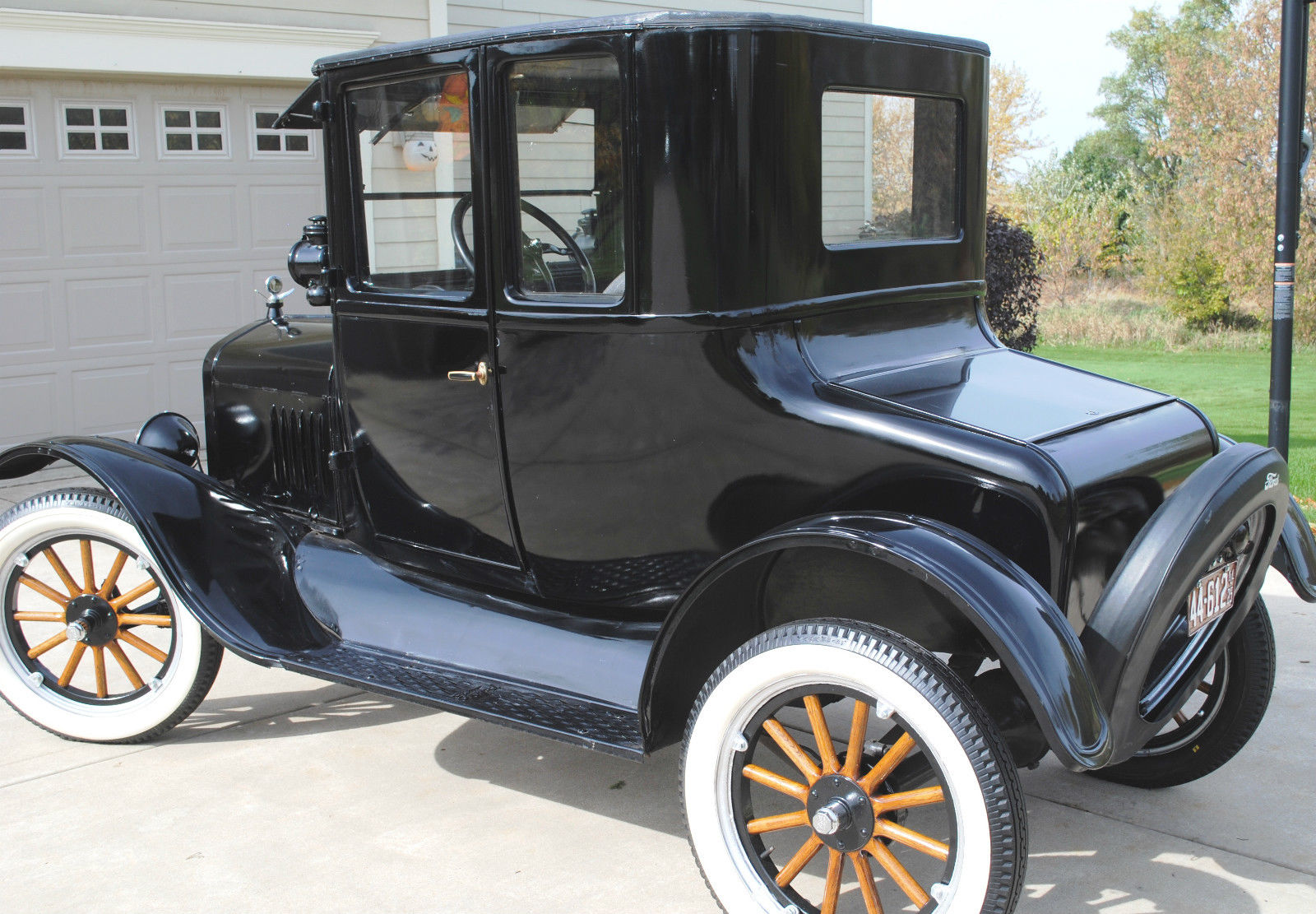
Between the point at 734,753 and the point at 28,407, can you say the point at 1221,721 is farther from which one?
the point at 28,407

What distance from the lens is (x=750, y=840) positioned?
252 cm

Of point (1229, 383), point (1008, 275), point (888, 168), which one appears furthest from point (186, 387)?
point (1229, 383)

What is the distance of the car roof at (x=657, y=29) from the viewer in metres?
2.66

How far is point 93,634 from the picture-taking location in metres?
3.61

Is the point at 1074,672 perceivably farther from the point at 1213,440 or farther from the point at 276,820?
the point at 276,820

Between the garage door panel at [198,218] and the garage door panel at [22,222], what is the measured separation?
68 cm

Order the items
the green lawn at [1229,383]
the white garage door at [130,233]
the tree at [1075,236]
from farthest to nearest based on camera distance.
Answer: the tree at [1075,236] < the green lawn at [1229,383] < the white garage door at [130,233]

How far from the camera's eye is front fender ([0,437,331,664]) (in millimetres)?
3336

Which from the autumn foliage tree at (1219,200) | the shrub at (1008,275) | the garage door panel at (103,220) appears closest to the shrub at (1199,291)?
the autumn foliage tree at (1219,200)

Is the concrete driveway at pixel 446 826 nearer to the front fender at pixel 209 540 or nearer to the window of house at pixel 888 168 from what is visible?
the front fender at pixel 209 540

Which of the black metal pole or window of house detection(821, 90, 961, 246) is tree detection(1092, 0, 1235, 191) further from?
window of house detection(821, 90, 961, 246)

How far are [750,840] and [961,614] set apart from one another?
0.65 metres

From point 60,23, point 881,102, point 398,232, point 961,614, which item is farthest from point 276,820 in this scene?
point 60,23

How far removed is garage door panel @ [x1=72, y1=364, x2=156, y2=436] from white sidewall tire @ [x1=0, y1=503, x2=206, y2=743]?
3.92 meters
